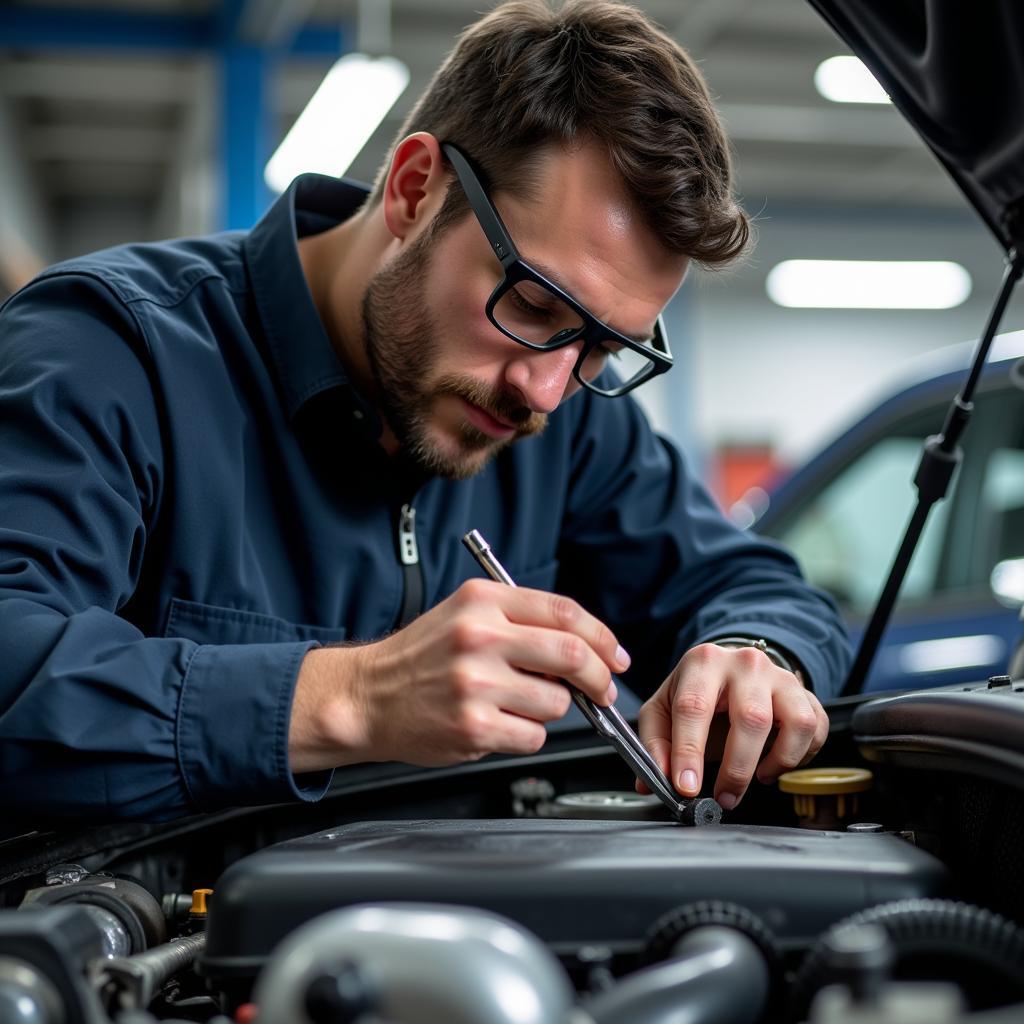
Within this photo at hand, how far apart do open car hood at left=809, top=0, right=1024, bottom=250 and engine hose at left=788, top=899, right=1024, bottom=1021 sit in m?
0.86

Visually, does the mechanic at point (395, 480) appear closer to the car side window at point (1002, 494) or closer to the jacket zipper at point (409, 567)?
the jacket zipper at point (409, 567)

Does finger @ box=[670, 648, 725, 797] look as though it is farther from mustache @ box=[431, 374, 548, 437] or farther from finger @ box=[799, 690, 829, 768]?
mustache @ box=[431, 374, 548, 437]

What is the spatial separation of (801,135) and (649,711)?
28.1 feet

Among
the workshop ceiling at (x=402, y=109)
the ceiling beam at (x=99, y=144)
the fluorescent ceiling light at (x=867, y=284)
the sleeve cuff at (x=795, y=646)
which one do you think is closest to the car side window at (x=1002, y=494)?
the sleeve cuff at (x=795, y=646)

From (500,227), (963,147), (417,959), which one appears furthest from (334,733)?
(963,147)

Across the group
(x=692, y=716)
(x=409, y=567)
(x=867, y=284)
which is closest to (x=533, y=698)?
(x=692, y=716)

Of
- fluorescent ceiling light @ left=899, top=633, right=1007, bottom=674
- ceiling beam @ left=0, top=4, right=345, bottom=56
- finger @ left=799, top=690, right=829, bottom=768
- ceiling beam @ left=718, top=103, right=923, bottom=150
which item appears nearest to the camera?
finger @ left=799, top=690, right=829, bottom=768

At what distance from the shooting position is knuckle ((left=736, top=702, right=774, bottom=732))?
3.58 feet

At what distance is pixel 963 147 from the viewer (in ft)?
4.27

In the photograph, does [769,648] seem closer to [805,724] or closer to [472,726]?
[805,724]

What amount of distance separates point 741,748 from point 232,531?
1.94 feet

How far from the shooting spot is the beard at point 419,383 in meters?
1.39

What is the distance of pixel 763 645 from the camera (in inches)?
53.1

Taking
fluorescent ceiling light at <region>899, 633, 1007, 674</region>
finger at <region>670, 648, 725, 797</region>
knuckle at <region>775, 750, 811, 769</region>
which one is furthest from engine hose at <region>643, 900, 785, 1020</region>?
fluorescent ceiling light at <region>899, 633, 1007, 674</region>
